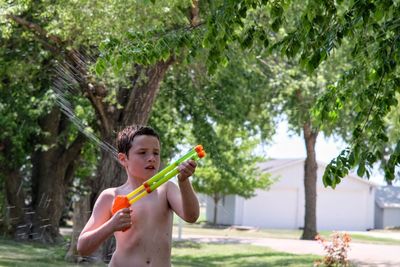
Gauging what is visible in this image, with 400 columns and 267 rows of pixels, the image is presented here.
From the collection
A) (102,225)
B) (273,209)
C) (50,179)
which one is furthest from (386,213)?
(102,225)

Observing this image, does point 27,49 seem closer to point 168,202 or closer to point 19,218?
point 19,218

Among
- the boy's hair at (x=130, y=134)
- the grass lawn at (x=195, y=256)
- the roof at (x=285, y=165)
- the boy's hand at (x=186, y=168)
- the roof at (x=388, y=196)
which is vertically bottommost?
the grass lawn at (x=195, y=256)

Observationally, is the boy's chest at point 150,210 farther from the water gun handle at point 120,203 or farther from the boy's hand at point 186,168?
the boy's hand at point 186,168

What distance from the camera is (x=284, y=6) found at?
5809mm

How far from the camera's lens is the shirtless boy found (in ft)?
13.1

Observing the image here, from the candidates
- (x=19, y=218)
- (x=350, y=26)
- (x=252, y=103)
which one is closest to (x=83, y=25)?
(x=350, y=26)

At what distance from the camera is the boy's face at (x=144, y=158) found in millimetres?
4051

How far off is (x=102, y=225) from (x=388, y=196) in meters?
55.9

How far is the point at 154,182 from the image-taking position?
148 inches

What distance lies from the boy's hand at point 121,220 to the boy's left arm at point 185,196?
0.94 ft

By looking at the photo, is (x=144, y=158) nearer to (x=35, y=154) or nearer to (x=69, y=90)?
(x=69, y=90)

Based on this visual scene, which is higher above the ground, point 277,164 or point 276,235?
point 277,164

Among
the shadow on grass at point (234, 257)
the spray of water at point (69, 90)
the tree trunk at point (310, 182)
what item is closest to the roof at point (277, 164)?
the tree trunk at point (310, 182)

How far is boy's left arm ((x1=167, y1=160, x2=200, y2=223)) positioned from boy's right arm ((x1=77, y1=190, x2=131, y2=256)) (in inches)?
11.3
